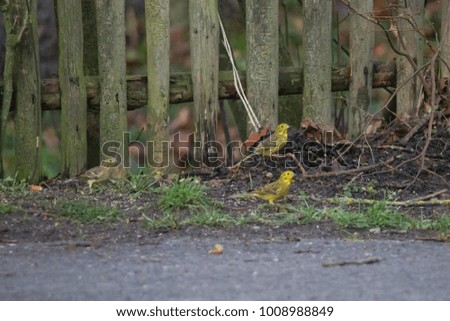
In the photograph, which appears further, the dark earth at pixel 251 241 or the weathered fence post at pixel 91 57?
the weathered fence post at pixel 91 57

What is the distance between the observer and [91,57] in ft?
32.6

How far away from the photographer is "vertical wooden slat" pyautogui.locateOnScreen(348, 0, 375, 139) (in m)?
9.91

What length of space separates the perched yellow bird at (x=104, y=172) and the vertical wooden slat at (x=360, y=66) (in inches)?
98.6

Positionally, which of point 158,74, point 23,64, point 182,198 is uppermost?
point 23,64

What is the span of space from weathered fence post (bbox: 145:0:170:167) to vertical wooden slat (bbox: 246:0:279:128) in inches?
33.3

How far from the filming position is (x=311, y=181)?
29.7ft

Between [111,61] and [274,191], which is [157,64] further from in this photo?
[274,191]

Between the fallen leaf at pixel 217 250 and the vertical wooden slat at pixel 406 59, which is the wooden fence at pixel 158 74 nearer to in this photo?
the vertical wooden slat at pixel 406 59

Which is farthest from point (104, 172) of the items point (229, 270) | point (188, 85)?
point (229, 270)

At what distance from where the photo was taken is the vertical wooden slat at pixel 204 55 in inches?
371

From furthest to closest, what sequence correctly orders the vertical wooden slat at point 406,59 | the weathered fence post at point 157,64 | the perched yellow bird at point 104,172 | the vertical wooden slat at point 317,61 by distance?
1. the vertical wooden slat at point 406,59
2. the vertical wooden slat at point 317,61
3. the weathered fence post at point 157,64
4. the perched yellow bird at point 104,172

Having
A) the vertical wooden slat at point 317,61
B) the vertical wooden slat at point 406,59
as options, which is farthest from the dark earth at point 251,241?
the vertical wooden slat at point 406,59

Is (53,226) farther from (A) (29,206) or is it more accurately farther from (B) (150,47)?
(B) (150,47)

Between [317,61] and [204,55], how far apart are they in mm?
1168
